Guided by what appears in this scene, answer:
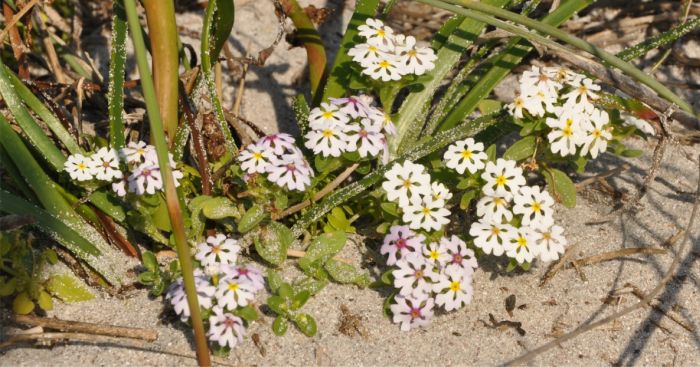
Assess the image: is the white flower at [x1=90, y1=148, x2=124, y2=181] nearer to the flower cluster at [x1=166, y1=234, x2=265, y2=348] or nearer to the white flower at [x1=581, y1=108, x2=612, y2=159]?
the flower cluster at [x1=166, y1=234, x2=265, y2=348]

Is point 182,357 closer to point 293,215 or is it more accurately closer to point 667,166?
point 293,215

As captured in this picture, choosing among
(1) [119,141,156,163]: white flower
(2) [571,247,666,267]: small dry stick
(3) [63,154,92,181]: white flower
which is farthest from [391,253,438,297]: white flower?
(3) [63,154,92,181]: white flower

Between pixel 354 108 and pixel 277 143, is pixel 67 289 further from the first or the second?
pixel 354 108

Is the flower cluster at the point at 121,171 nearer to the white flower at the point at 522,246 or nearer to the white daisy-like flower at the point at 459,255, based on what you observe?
the white daisy-like flower at the point at 459,255

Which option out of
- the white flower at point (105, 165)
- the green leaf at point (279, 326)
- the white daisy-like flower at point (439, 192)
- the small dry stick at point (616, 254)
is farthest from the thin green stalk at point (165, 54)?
the small dry stick at point (616, 254)

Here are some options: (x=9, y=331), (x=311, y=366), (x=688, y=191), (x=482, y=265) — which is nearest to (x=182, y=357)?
(x=311, y=366)
